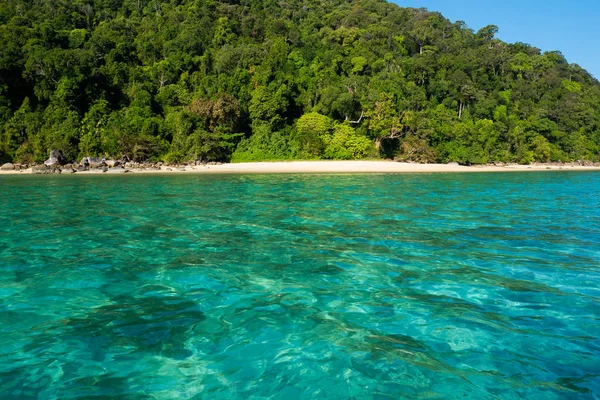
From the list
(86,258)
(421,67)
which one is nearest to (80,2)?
(421,67)

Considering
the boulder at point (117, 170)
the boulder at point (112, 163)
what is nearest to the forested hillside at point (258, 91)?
the boulder at point (112, 163)

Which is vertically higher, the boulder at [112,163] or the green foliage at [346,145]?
the green foliage at [346,145]

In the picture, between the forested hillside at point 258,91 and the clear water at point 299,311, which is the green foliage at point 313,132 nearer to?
the forested hillside at point 258,91

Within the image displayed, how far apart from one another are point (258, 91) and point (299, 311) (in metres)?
47.0

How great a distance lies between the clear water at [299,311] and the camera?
134 inches

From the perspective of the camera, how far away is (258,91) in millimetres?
48781

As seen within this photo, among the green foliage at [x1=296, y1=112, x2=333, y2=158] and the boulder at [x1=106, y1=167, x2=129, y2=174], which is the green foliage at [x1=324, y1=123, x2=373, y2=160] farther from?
the boulder at [x1=106, y1=167, x2=129, y2=174]

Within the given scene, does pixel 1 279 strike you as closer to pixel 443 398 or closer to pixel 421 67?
pixel 443 398

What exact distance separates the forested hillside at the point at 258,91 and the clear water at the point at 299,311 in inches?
1365

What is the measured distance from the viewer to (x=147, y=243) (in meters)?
8.55

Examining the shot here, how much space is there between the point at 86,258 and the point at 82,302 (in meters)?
2.45

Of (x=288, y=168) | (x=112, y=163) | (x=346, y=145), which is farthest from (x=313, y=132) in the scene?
(x=112, y=163)

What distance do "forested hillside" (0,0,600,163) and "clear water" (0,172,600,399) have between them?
34.7 meters

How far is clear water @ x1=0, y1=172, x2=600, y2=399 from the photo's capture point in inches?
134
